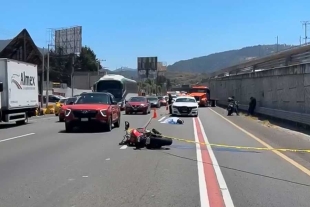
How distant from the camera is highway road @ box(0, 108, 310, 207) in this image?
26.7 feet

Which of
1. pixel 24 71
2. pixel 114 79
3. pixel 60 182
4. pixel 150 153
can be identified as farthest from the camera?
pixel 114 79

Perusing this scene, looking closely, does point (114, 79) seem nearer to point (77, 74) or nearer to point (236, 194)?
point (236, 194)

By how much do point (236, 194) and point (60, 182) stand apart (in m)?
3.40

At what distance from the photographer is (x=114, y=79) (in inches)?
2115

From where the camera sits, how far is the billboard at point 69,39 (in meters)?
81.3

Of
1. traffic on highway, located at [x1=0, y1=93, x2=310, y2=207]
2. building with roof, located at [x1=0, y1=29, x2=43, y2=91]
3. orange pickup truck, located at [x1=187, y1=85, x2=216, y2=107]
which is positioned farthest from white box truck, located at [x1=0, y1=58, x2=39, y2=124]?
orange pickup truck, located at [x1=187, y1=85, x2=216, y2=107]

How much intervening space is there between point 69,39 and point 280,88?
55994mm

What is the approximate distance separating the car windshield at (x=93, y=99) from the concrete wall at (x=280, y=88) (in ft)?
32.1

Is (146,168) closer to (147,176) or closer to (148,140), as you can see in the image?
(147,176)

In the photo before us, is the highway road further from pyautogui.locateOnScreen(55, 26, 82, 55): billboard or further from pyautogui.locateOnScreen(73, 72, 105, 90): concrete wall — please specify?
pyautogui.locateOnScreen(73, 72, 105, 90): concrete wall

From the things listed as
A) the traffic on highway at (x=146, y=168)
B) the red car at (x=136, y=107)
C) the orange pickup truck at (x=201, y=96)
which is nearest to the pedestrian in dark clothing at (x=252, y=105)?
the red car at (x=136, y=107)

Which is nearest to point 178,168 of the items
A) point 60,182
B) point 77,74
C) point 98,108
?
point 60,182

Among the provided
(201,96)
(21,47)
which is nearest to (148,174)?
(21,47)

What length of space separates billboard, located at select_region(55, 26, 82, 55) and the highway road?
65.4m
